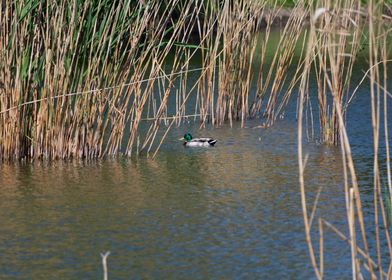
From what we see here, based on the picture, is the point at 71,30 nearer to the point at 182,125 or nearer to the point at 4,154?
the point at 4,154

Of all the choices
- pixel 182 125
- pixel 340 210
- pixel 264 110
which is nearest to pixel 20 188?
pixel 340 210

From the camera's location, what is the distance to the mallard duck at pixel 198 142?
7996 millimetres

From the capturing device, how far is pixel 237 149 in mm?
8039

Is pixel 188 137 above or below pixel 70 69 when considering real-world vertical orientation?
below

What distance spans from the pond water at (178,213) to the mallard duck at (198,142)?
0.23 ft

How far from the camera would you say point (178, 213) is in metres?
5.77

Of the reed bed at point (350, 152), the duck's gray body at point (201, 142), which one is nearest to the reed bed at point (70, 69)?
the duck's gray body at point (201, 142)

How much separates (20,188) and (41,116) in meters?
0.81

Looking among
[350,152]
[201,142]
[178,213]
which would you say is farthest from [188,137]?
[350,152]

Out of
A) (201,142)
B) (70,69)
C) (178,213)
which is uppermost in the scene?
(70,69)

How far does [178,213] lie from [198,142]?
7.42ft

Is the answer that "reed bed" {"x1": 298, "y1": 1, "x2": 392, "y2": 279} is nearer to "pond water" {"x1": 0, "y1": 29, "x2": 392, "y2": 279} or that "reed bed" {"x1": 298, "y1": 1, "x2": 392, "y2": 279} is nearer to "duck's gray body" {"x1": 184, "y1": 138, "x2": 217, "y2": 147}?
"pond water" {"x1": 0, "y1": 29, "x2": 392, "y2": 279}

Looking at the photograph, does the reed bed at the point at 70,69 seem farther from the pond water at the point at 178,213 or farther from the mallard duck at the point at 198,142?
the mallard duck at the point at 198,142

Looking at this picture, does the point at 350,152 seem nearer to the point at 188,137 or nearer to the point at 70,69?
the point at 70,69
